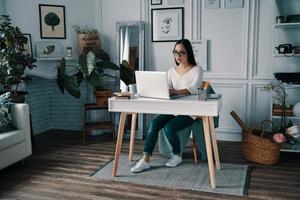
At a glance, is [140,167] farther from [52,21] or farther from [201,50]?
[52,21]

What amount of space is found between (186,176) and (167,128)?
1.62 feet

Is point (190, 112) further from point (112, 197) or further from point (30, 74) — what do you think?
point (30, 74)

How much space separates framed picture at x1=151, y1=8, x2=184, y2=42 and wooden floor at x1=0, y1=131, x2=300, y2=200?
1.44m

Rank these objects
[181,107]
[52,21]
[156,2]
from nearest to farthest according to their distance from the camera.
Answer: [181,107] < [156,2] < [52,21]

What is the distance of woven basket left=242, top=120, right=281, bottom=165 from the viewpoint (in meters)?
3.31

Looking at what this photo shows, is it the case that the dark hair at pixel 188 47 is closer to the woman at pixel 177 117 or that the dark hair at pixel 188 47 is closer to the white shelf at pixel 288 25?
the woman at pixel 177 117

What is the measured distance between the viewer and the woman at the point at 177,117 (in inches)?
125

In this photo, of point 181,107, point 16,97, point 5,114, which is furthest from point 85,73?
point 181,107

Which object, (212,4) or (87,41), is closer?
(212,4)

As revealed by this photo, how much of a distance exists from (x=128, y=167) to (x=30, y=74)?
6.11 feet

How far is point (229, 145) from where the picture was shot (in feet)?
13.3

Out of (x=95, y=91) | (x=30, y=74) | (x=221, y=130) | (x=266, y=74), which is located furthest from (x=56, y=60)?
(x=266, y=74)

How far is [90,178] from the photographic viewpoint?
306cm

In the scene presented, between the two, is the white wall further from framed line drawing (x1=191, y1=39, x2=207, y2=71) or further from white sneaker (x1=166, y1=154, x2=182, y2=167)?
white sneaker (x1=166, y1=154, x2=182, y2=167)
